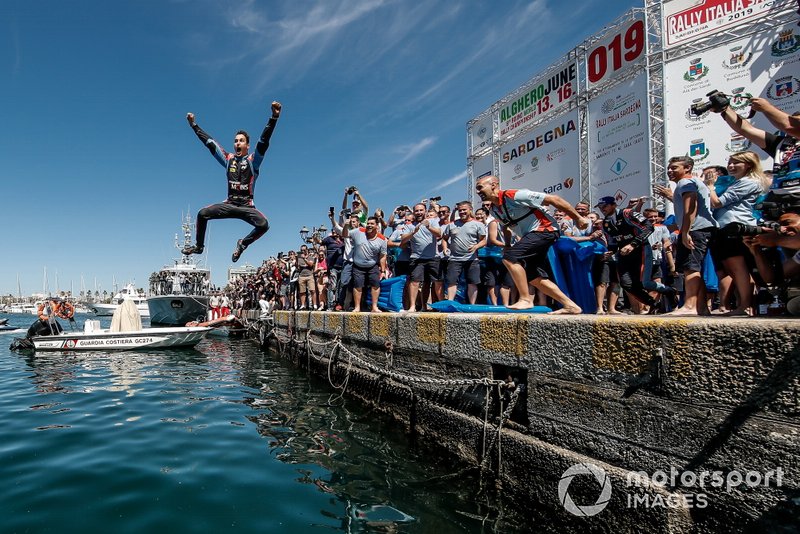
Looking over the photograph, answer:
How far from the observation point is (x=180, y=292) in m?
34.2

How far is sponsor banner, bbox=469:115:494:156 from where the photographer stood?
19969 millimetres

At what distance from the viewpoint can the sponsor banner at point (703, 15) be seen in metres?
11.3

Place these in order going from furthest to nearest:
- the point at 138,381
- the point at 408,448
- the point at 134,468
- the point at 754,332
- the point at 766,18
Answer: the point at 766,18
the point at 138,381
the point at 408,448
the point at 134,468
the point at 754,332

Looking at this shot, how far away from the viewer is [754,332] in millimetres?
2121

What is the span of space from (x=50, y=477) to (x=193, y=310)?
2837 centimetres

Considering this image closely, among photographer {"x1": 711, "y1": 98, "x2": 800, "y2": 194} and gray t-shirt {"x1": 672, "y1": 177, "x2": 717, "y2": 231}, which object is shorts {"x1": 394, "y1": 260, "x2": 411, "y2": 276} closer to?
gray t-shirt {"x1": 672, "y1": 177, "x2": 717, "y2": 231}

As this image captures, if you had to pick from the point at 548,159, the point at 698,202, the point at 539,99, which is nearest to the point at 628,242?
the point at 698,202

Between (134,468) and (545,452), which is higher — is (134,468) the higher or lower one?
the lower one

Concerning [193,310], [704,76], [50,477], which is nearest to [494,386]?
[50,477]

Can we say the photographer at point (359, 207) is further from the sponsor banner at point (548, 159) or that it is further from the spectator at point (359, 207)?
the sponsor banner at point (548, 159)

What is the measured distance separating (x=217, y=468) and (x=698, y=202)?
512 centimetres

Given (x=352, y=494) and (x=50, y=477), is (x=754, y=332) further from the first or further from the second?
(x=50, y=477)

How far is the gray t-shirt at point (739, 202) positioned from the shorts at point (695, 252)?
171mm

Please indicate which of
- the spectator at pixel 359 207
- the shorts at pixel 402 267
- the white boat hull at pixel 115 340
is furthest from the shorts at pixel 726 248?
the white boat hull at pixel 115 340
